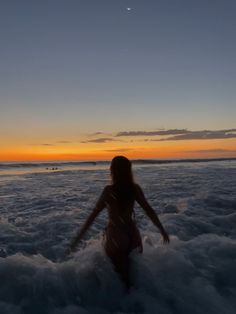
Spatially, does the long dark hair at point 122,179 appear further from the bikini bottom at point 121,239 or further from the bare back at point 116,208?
the bikini bottom at point 121,239

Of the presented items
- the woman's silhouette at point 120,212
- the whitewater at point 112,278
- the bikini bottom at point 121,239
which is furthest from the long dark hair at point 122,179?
the whitewater at point 112,278

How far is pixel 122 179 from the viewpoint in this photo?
5520 millimetres

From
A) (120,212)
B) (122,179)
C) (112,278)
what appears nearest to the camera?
(122,179)

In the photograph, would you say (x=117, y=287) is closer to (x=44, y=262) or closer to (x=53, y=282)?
(x=53, y=282)

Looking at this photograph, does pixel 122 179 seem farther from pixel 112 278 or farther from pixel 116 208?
pixel 112 278

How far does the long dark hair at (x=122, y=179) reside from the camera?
5508mm

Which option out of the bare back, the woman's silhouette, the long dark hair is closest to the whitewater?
the woman's silhouette

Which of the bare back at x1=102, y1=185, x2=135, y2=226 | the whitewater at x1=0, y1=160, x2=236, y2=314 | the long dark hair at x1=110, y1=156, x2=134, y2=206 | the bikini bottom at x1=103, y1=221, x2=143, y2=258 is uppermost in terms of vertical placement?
the long dark hair at x1=110, y1=156, x2=134, y2=206

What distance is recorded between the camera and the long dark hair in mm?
5508

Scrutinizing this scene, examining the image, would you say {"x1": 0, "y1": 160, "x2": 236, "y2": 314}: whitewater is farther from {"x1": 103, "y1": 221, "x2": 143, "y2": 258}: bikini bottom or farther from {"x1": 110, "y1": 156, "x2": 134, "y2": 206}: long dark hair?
{"x1": 110, "y1": 156, "x2": 134, "y2": 206}: long dark hair

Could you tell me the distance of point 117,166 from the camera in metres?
5.50

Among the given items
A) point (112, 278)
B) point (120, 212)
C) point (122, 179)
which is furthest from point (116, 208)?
point (112, 278)

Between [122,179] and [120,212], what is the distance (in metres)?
0.52

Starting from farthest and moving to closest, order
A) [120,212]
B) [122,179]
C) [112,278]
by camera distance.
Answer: [112,278] < [120,212] < [122,179]
